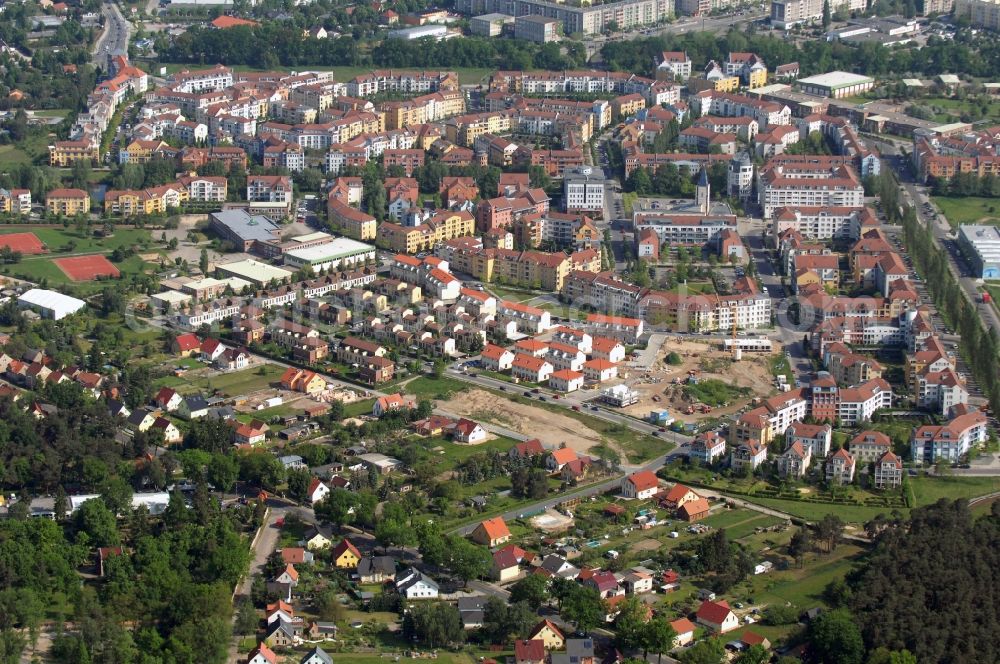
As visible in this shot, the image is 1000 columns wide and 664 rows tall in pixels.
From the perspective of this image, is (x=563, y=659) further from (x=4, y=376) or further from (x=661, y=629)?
(x=4, y=376)

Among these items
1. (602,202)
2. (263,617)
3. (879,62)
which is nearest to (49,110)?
(602,202)

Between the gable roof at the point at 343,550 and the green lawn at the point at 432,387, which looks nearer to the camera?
the gable roof at the point at 343,550

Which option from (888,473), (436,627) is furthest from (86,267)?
(888,473)

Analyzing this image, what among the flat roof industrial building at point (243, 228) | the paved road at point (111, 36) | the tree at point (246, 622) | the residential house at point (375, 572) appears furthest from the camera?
the paved road at point (111, 36)

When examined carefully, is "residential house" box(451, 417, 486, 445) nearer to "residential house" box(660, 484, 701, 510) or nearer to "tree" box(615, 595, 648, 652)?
"residential house" box(660, 484, 701, 510)

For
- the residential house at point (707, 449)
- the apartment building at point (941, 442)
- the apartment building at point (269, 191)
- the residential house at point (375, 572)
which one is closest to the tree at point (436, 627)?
the residential house at point (375, 572)

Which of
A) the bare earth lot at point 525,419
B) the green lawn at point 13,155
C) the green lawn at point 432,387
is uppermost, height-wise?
the green lawn at point 13,155

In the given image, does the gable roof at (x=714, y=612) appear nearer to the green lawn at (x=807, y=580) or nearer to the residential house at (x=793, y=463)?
the green lawn at (x=807, y=580)
